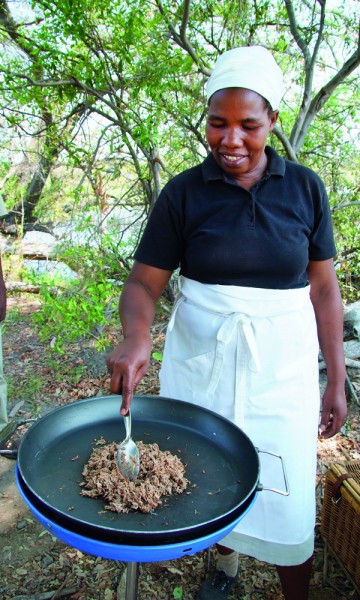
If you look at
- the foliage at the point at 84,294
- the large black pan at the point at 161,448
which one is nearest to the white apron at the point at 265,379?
the large black pan at the point at 161,448

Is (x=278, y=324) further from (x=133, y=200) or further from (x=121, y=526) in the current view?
(x=133, y=200)

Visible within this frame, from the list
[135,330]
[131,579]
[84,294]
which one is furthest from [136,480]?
[84,294]

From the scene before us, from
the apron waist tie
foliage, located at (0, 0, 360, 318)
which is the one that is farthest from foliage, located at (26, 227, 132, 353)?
the apron waist tie

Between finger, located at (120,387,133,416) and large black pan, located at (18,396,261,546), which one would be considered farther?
finger, located at (120,387,133,416)

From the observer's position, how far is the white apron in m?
1.72

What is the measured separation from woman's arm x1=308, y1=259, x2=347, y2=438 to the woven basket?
0.52 meters

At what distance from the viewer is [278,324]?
1732mm

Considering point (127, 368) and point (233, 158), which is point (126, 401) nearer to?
point (127, 368)

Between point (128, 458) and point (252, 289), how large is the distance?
2.35 feet

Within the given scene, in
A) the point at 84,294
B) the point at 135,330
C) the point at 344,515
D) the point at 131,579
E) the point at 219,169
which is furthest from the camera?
the point at 84,294

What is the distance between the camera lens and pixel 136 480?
55.9 inches

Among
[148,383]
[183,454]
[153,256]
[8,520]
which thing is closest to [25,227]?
[148,383]

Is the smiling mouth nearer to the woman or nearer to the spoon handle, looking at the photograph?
the woman

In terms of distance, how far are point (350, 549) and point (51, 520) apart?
1.78 metres
